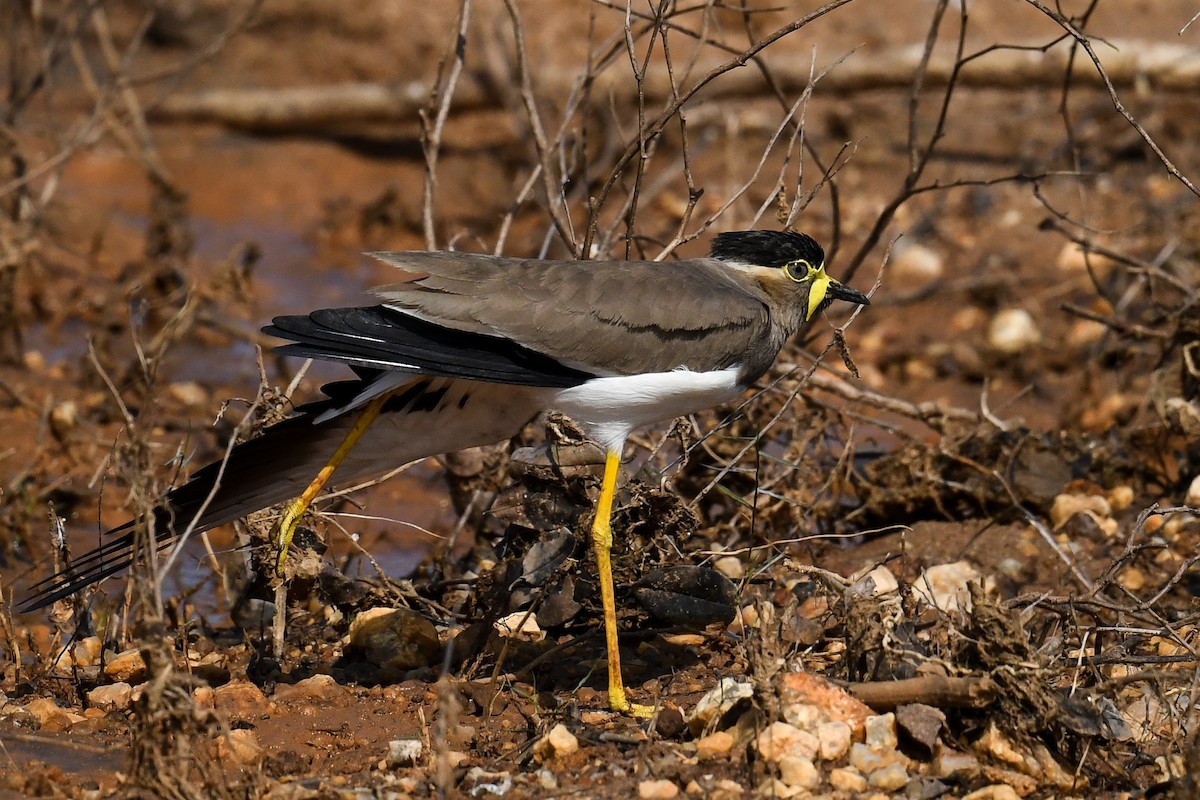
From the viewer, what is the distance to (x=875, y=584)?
4.91 m

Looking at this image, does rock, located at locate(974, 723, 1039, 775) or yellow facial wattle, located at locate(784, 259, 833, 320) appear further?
yellow facial wattle, located at locate(784, 259, 833, 320)

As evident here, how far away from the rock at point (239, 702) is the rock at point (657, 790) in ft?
4.25

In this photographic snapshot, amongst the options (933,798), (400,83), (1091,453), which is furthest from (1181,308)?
(400,83)

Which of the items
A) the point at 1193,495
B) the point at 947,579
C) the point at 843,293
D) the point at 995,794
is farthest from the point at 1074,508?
the point at 995,794

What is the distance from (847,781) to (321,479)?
6.24 feet

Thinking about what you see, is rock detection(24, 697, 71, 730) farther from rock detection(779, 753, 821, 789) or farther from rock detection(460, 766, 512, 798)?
rock detection(779, 753, 821, 789)

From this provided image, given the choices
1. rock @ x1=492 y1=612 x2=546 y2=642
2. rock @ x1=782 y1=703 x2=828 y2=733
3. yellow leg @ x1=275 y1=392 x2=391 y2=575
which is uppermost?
yellow leg @ x1=275 y1=392 x2=391 y2=575

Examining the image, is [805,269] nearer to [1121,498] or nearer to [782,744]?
[782,744]

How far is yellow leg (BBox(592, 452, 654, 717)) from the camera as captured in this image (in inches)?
174

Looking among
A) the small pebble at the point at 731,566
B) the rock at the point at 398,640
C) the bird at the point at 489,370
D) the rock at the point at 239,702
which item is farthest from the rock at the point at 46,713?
the small pebble at the point at 731,566

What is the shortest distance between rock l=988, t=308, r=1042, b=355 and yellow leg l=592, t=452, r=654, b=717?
4079 mm

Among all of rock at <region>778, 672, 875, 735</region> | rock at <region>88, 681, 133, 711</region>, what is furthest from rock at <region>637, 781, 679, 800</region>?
rock at <region>88, 681, 133, 711</region>

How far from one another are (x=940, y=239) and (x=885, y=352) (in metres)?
1.35

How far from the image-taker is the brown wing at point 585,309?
455 cm
